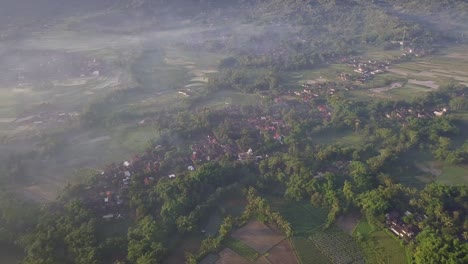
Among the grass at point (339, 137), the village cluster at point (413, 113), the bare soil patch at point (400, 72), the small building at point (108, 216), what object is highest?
the small building at point (108, 216)

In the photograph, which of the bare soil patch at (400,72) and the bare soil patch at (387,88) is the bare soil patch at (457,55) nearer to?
the bare soil patch at (400,72)

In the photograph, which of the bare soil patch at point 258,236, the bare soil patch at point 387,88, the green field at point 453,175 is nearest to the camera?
the bare soil patch at point 258,236

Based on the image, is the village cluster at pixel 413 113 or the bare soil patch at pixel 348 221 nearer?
the bare soil patch at pixel 348 221

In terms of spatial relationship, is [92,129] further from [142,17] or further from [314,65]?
[142,17]

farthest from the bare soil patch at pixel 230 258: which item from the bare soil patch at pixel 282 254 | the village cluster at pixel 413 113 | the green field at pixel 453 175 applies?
the village cluster at pixel 413 113

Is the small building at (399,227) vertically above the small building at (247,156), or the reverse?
the small building at (247,156)

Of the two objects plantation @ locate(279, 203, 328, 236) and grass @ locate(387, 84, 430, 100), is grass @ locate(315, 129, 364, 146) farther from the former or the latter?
grass @ locate(387, 84, 430, 100)

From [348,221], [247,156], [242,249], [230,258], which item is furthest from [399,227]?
[247,156]

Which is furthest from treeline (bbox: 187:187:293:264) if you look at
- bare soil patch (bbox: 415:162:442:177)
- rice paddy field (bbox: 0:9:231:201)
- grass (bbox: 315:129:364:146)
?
bare soil patch (bbox: 415:162:442:177)
